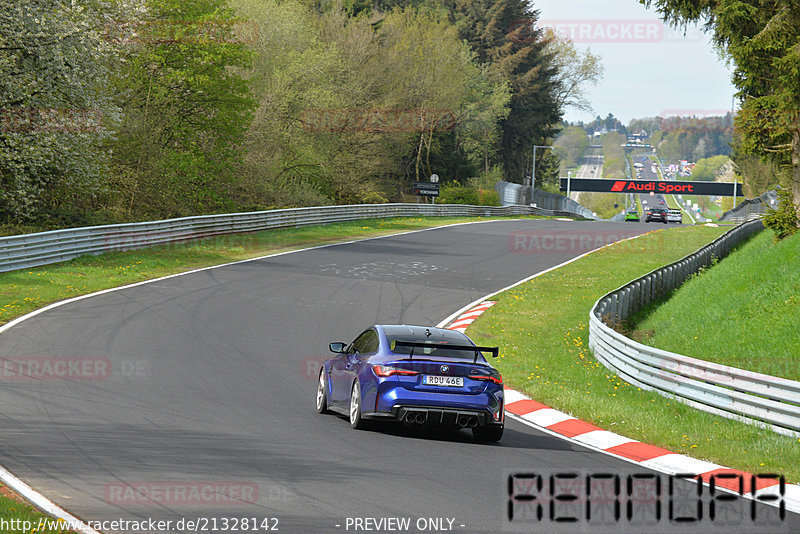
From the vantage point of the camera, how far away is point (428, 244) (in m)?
40.2

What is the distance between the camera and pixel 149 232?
32.9m

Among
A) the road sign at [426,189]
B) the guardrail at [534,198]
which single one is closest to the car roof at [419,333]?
the road sign at [426,189]

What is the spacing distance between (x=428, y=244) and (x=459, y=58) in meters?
42.4

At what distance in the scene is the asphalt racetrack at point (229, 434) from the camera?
7359mm

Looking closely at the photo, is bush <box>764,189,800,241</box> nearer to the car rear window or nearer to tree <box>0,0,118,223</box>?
the car rear window

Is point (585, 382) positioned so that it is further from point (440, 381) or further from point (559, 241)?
point (559, 241)

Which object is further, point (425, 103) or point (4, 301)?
point (425, 103)

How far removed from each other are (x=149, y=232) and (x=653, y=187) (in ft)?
299

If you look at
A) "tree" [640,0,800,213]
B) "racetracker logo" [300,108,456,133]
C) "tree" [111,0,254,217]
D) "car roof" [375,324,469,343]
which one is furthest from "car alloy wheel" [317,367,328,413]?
"racetracker logo" [300,108,456,133]

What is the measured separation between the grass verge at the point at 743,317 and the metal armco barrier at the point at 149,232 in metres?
17.3

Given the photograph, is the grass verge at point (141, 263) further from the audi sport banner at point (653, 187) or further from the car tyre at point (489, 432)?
the audi sport banner at point (653, 187)

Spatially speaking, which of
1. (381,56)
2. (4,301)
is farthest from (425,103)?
(4,301)

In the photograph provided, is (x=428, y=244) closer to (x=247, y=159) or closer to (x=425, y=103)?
(x=247, y=159)

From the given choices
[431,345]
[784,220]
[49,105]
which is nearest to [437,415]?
[431,345]
